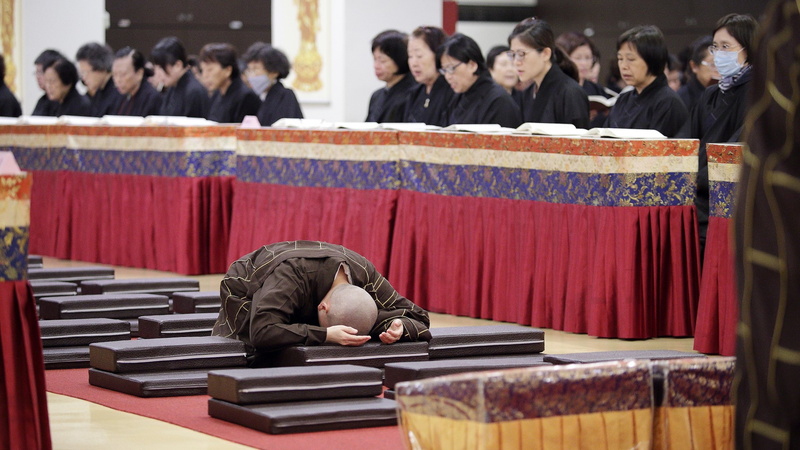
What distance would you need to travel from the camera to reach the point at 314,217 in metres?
6.54

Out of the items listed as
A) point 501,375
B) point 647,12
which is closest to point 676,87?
point 647,12

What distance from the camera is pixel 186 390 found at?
3.95 m

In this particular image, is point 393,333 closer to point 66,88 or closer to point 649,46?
point 649,46

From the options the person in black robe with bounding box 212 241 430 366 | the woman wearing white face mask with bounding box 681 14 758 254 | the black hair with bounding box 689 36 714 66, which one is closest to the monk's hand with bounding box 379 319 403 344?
the person in black robe with bounding box 212 241 430 366

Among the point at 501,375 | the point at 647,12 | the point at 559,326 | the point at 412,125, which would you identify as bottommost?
the point at 559,326

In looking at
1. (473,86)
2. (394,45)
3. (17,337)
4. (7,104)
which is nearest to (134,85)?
(7,104)

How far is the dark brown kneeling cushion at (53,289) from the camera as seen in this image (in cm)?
573

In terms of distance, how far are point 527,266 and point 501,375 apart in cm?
300

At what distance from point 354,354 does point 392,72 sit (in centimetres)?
386

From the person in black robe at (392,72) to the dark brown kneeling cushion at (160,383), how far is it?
3798 millimetres

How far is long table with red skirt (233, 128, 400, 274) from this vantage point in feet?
20.3

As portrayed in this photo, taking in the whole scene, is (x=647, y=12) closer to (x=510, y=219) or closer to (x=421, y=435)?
(x=510, y=219)

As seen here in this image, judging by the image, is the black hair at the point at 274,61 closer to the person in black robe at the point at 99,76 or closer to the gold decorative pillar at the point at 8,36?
the person in black robe at the point at 99,76

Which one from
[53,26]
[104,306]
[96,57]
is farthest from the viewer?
[53,26]
